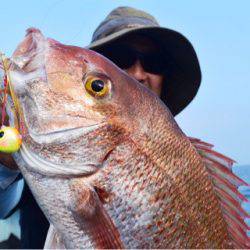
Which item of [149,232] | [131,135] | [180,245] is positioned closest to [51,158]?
[131,135]

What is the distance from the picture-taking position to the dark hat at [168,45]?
13.2 ft

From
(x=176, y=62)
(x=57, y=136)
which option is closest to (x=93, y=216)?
(x=57, y=136)

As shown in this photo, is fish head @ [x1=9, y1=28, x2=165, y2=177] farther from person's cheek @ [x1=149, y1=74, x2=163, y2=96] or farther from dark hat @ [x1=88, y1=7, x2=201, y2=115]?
person's cheek @ [x1=149, y1=74, x2=163, y2=96]

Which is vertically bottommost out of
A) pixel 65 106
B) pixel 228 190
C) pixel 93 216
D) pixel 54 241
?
pixel 54 241

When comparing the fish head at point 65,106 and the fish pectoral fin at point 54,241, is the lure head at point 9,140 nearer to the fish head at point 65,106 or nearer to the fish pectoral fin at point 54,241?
the fish head at point 65,106

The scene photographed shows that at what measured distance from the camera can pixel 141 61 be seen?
414 centimetres

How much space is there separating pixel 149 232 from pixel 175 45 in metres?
2.56

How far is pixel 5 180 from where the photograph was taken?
2977 mm

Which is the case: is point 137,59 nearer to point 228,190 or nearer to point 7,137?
point 228,190

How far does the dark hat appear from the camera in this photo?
4.03m

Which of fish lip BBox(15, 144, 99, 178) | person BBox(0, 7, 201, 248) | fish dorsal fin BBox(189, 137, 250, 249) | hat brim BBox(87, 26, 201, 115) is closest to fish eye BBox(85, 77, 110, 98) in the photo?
fish lip BBox(15, 144, 99, 178)

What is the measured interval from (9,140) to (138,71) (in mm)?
2250

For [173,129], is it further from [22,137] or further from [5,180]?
[5,180]

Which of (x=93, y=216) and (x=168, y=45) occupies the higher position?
(x=168, y=45)
